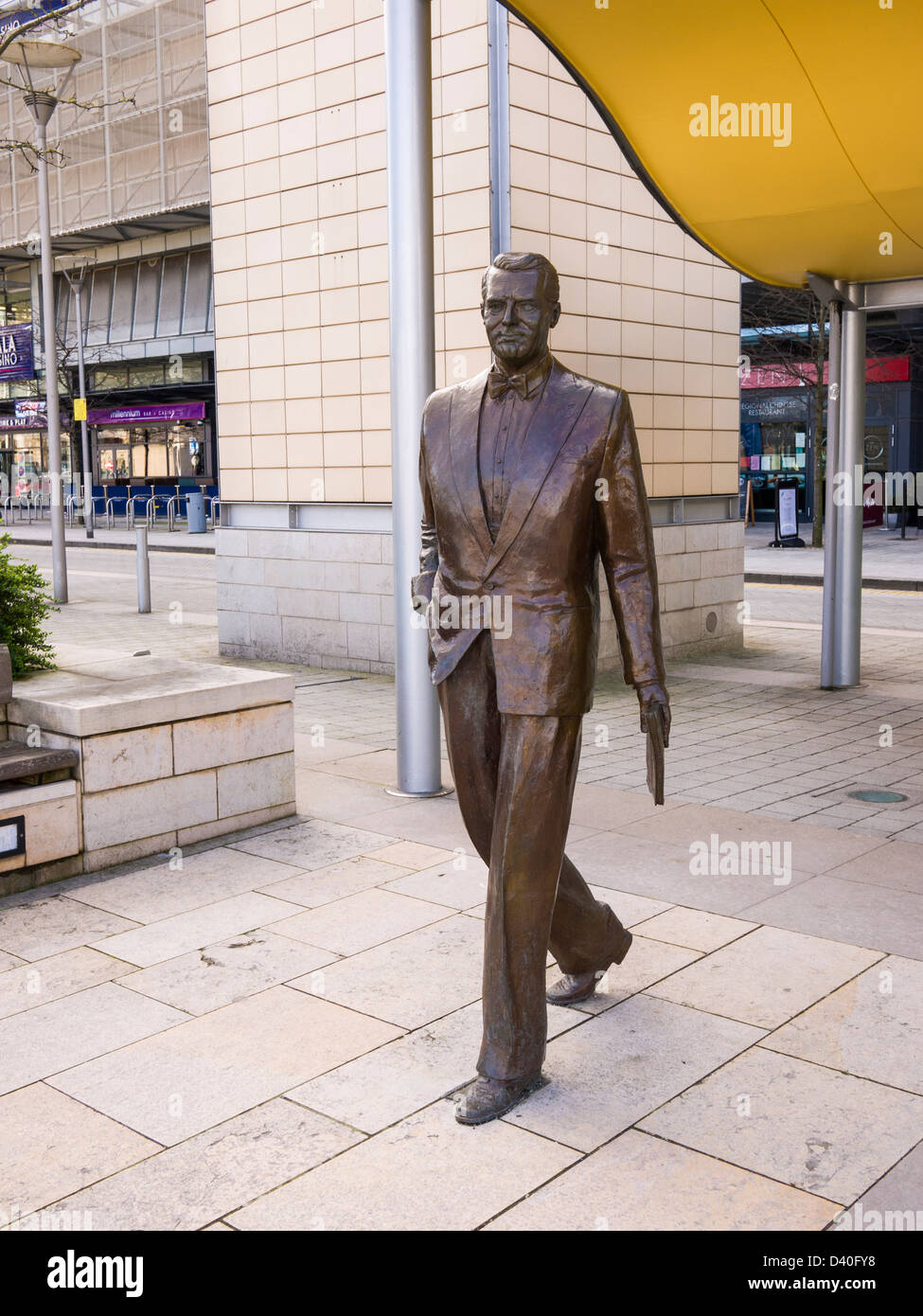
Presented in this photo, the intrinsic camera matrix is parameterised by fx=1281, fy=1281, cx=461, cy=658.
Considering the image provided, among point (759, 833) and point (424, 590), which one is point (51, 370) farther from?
point (424, 590)

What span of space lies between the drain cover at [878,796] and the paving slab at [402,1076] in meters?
3.53

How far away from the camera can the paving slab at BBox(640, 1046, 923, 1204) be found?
334 centimetres

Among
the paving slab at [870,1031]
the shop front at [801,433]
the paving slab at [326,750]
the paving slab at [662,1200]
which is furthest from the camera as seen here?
the shop front at [801,433]

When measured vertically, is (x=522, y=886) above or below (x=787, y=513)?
below

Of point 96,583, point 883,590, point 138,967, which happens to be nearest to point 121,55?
point 96,583

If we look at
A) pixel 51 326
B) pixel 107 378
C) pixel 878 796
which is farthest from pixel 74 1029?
pixel 107 378

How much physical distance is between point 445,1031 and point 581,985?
1.72 ft

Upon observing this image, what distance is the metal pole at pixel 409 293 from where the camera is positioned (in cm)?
695

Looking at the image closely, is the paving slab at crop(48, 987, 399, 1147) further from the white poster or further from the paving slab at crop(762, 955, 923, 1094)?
the white poster

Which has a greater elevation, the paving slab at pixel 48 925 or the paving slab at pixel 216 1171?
the paving slab at pixel 48 925

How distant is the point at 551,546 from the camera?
372cm

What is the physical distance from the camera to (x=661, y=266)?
12.0 metres

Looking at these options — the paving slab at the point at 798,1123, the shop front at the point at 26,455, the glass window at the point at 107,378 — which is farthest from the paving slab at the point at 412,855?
the shop front at the point at 26,455

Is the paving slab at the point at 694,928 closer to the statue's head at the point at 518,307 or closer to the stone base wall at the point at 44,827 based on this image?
the statue's head at the point at 518,307
